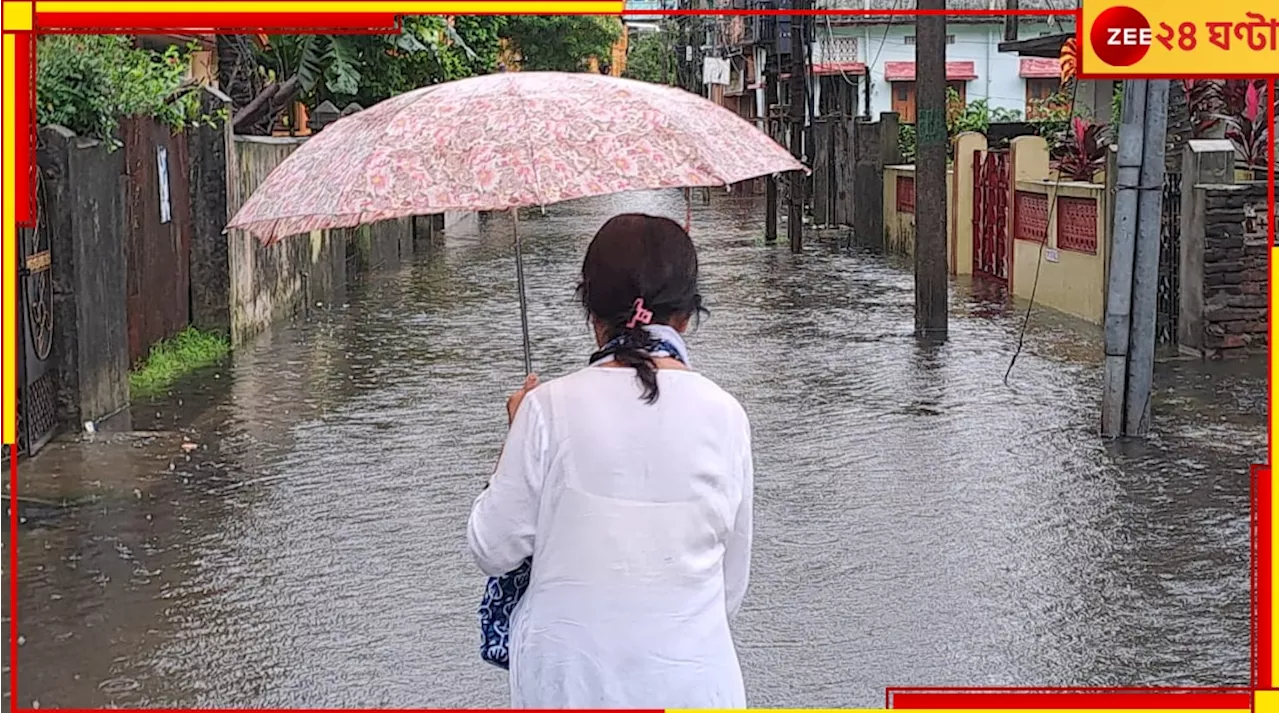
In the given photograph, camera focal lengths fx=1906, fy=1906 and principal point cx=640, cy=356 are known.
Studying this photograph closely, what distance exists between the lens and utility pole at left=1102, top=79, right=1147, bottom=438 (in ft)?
32.2

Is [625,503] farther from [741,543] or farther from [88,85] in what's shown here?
[88,85]

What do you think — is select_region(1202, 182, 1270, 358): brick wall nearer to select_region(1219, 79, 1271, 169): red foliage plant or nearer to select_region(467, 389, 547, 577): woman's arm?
select_region(1219, 79, 1271, 169): red foliage plant

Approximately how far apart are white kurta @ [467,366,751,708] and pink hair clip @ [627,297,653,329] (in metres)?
0.09

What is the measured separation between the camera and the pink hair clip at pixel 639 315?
10.5ft

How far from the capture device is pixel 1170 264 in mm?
13844

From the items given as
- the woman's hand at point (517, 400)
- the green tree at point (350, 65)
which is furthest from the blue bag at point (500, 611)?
the green tree at point (350, 65)

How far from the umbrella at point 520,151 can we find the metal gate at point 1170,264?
10.3m

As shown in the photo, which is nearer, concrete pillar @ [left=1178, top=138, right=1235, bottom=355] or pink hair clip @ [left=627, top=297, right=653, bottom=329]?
pink hair clip @ [left=627, top=297, right=653, bottom=329]

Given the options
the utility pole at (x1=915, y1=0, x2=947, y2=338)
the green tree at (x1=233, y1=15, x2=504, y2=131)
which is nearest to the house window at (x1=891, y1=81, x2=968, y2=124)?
the green tree at (x1=233, y1=15, x2=504, y2=131)

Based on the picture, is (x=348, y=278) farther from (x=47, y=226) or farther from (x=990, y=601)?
(x=990, y=601)

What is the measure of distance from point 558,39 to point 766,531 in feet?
117

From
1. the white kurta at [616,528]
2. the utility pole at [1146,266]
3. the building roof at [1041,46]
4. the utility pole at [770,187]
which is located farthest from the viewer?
the utility pole at [770,187]

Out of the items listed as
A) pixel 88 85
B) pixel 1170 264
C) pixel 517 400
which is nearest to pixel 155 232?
pixel 88 85

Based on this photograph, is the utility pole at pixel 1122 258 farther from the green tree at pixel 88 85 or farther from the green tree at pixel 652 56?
the green tree at pixel 652 56
